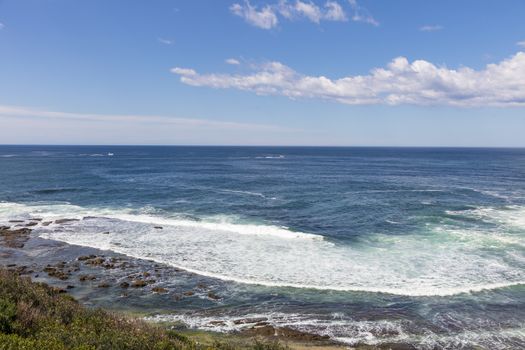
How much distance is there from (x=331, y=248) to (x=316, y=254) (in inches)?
103

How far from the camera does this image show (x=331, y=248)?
1502 inches

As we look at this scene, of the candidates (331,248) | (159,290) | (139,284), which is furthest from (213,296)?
(331,248)

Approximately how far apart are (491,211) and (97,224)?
53.1m

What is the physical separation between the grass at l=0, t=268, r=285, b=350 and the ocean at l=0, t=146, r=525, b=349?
699cm

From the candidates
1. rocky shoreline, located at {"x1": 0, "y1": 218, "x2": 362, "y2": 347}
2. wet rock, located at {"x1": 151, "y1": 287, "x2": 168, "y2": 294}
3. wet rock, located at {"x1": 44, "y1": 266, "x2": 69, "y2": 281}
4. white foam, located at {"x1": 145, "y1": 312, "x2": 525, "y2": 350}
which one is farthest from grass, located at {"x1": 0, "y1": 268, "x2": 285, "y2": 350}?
wet rock, located at {"x1": 44, "y1": 266, "x2": 69, "y2": 281}

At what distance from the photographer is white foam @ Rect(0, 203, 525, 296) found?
2961 cm

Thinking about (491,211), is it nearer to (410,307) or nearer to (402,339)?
(410,307)

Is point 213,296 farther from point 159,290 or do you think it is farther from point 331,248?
point 331,248

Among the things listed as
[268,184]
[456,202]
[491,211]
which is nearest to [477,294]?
[491,211]

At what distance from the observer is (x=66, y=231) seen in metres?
45.1

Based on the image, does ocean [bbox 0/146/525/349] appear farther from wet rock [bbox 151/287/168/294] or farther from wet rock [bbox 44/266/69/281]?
wet rock [bbox 44/266/69/281]

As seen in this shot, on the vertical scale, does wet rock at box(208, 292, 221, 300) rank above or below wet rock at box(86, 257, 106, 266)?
below

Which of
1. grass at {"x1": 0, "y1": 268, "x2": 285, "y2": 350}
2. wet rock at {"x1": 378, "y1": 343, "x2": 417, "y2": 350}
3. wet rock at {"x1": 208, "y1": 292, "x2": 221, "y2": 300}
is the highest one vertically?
grass at {"x1": 0, "y1": 268, "x2": 285, "y2": 350}

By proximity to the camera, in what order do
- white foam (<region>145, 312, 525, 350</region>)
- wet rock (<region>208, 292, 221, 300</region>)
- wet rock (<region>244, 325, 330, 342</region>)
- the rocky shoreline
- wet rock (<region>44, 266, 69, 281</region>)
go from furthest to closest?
wet rock (<region>44, 266, 69, 281</region>), wet rock (<region>208, 292, 221, 300</region>), the rocky shoreline, wet rock (<region>244, 325, 330, 342</region>), white foam (<region>145, 312, 525, 350</region>)
